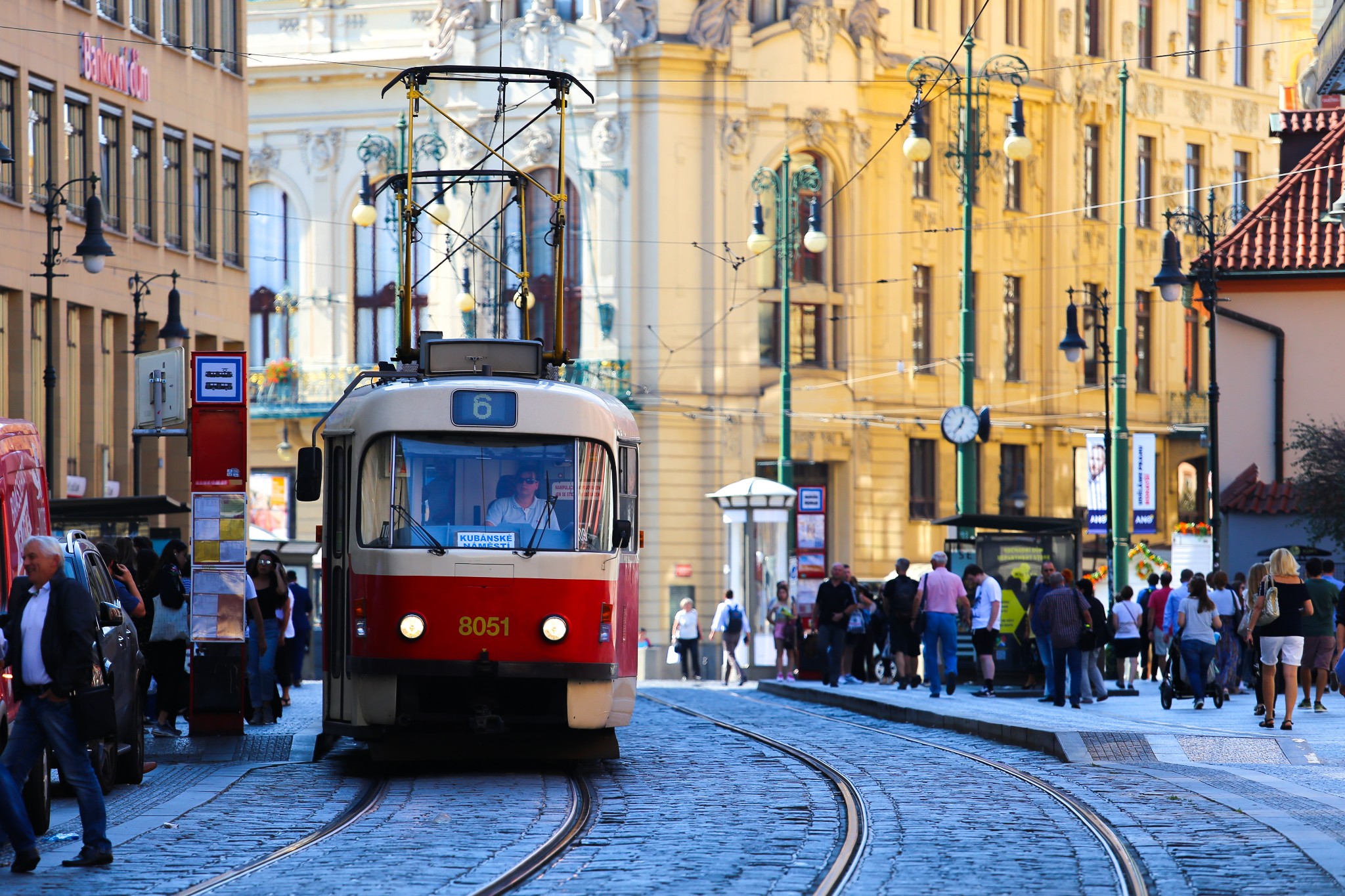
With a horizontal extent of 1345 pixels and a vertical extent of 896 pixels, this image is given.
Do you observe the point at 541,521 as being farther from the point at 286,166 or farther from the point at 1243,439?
the point at 286,166

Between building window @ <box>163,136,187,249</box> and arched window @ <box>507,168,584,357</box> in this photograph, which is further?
arched window @ <box>507,168,584,357</box>

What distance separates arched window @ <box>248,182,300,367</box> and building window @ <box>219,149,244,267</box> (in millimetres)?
9577

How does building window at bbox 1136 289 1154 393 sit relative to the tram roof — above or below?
above

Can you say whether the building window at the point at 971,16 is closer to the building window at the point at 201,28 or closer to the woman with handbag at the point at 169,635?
the building window at the point at 201,28

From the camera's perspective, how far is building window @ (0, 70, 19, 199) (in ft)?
123

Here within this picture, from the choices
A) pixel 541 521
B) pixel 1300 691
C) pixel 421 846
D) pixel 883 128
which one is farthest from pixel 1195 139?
pixel 421 846

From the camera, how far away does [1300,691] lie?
28578mm

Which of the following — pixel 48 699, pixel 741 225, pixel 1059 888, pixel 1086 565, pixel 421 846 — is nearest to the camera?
pixel 1059 888

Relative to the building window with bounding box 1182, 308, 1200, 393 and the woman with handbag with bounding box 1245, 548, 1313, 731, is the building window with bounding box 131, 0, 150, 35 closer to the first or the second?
the woman with handbag with bounding box 1245, 548, 1313, 731

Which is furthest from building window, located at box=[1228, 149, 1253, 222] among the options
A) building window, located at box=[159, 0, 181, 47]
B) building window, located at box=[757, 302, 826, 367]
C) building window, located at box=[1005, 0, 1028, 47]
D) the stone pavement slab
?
the stone pavement slab

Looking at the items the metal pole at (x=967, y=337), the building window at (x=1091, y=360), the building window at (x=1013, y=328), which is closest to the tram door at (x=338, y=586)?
the metal pole at (x=967, y=337)

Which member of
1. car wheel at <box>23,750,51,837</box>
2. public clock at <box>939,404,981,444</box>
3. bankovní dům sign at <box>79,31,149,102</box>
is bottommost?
car wheel at <box>23,750,51,837</box>

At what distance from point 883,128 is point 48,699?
46.0 m

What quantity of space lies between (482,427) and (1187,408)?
47.7 meters
